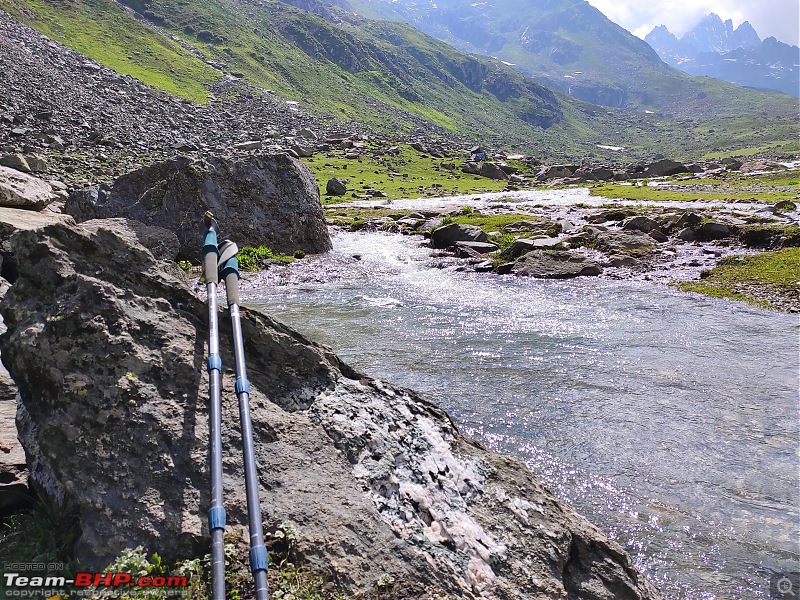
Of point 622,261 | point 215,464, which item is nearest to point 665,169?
point 622,261

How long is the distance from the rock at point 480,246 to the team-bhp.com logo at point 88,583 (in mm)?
26685

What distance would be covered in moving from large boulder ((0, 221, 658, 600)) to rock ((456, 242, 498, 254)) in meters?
23.9

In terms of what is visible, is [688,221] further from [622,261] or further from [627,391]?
[627,391]

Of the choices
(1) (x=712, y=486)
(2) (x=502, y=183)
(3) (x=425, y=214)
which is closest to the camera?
(1) (x=712, y=486)

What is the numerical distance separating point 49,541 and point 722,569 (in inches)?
299

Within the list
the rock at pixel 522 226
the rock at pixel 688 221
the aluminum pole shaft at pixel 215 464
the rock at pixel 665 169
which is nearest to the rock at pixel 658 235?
the rock at pixel 688 221

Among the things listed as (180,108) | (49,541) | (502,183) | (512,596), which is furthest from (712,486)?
(180,108)

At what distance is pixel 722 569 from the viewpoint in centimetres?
660

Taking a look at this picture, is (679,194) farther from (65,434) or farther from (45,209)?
(65,434)

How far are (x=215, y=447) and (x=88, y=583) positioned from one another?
1.26 metres

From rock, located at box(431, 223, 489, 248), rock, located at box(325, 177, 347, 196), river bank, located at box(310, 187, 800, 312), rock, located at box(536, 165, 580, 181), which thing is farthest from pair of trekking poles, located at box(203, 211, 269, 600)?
rock, located at box(536, 165, 580, 181)

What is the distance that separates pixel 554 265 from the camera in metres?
24.8

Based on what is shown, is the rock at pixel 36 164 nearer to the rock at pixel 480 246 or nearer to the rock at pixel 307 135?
the rock at pixel 480 246

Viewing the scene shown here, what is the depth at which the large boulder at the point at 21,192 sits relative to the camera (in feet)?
63.4
